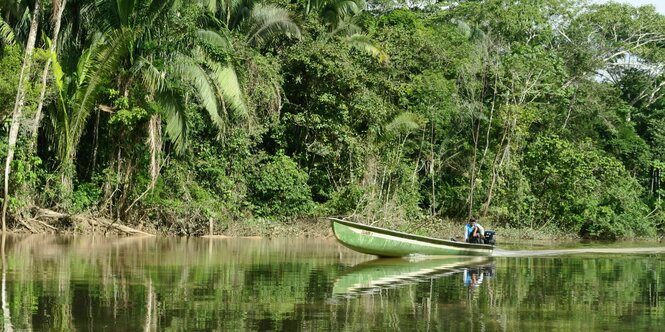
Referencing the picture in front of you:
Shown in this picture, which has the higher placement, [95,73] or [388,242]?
[95,73]

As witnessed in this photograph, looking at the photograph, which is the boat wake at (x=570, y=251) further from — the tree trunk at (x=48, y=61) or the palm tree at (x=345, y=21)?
the tree trunk at (x=48, y=61)

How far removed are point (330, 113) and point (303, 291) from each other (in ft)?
58.2

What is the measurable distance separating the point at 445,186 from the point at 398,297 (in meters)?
22.3

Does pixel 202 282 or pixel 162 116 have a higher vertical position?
pixel 162 116

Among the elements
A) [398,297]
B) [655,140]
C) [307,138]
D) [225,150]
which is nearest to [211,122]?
[225,150]

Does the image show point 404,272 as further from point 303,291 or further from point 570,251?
point 570,251

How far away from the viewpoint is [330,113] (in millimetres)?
30281

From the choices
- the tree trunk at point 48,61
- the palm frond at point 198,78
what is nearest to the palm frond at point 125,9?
the tree trunk at point 48,61

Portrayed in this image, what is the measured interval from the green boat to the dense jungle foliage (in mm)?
7839

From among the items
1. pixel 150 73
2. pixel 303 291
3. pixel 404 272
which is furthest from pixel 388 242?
pixel 150 73

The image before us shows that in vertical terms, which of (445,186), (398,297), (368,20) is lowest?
(398,297)

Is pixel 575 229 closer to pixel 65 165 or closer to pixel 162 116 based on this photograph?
pixel 162 116

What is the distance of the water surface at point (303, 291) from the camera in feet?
32.9

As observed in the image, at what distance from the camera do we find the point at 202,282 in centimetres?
1373
